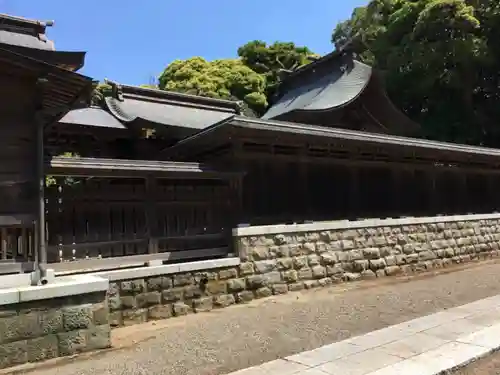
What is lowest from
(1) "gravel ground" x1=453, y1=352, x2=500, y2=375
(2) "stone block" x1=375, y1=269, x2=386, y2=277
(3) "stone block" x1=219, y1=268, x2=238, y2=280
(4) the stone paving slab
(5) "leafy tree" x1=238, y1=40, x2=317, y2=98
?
(1) "gravel ground" x1=453, y1=352, x2=500, y2=375

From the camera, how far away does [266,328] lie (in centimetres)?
669

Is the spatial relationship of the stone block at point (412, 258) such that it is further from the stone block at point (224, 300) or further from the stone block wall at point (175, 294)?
the stone block at point (224, 300)

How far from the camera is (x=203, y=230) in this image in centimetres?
854

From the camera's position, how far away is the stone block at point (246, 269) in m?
8.46

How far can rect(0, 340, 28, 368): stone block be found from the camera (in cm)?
512

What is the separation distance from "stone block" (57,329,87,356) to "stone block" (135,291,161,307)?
5.03 ft

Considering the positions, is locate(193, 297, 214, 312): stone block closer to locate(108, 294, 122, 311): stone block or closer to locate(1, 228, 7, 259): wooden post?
locate(108, 294, 122, 311): stone block

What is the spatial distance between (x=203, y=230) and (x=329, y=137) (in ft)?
11.3

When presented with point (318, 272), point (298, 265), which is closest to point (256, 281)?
point (298, 265)

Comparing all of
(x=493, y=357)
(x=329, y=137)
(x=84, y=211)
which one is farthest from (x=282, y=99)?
(x=493, y=357)

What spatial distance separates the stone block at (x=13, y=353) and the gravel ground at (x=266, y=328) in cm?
25

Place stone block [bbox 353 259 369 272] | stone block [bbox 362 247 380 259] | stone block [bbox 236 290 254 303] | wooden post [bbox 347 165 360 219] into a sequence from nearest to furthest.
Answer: stone block [bbox 236 290 254 303] → stone block [bbox 353 259 369 272] → stone block [bbox 362 247 380 259] → wooden post [bbox 347 165 360 219]

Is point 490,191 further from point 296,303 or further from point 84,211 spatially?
point 84,211

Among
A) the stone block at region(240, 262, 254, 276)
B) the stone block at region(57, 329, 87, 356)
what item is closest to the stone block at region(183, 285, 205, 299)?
the stone block at region(240, 262, 254, 276)
